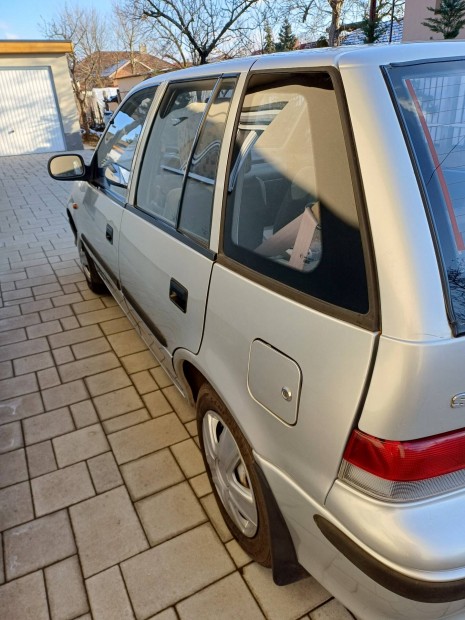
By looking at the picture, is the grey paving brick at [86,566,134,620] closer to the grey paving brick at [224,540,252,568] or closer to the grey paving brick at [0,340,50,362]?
the grey paving brick at [224,540,252,568]

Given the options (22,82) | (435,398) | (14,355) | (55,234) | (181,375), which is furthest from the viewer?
(22,82)

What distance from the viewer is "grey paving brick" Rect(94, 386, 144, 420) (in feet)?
8.73

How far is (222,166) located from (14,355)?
8.19 feet

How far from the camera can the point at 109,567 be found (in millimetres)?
1770

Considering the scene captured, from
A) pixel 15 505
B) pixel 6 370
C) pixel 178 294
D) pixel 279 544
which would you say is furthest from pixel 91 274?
pixel 279 544

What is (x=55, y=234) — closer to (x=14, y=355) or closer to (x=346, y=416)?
(x=14, y=355)

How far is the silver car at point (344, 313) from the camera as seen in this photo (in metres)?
0.95

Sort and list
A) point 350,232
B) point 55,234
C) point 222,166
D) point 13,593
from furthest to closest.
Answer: point 55,234, point 13,593, point 222,166, point 350,232

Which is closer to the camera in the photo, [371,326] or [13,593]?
[371,326]

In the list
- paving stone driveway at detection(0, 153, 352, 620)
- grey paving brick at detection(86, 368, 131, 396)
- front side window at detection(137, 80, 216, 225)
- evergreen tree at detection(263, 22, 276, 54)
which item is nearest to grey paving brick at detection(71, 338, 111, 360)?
paving stone driveway at detection(0, 153, 352, 620)

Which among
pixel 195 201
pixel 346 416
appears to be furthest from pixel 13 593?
pixel 195 201

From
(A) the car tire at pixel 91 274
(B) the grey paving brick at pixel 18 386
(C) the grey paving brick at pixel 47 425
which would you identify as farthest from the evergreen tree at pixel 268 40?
(C) the grey paving brick at pixel 47 425

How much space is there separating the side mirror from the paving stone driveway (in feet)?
3.99

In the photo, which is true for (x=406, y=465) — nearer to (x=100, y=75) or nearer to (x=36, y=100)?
(x=36, y=100)
